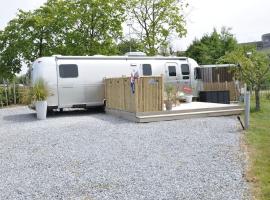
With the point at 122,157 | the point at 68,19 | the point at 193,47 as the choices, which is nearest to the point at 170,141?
the point at 122,157

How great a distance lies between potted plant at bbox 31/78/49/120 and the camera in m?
14.0

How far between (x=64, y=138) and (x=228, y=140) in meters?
3.83

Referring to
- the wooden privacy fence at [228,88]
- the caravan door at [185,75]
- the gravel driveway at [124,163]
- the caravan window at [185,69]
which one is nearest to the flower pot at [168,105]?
the gravel driveway at [124,163]

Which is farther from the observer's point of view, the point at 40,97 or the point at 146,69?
the point at 146,69

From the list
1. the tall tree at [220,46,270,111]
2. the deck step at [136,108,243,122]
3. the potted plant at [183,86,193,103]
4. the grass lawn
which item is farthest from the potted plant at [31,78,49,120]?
the tall tree at [220,46,270,111]

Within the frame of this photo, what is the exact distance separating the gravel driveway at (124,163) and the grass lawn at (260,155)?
0.67ft

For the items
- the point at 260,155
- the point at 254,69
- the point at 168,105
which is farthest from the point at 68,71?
the point at 260,155

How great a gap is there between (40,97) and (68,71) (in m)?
A: 1.53

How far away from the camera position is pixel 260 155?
712 centimetres

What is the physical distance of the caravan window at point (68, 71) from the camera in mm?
14727

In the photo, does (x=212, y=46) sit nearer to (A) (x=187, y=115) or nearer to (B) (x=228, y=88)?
(B) (x=228, y=88)

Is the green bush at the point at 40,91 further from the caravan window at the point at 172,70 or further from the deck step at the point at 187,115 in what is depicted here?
the caravan window at the point at 172,70

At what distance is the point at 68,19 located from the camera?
979 inches

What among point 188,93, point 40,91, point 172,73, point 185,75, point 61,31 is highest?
point 61,31
